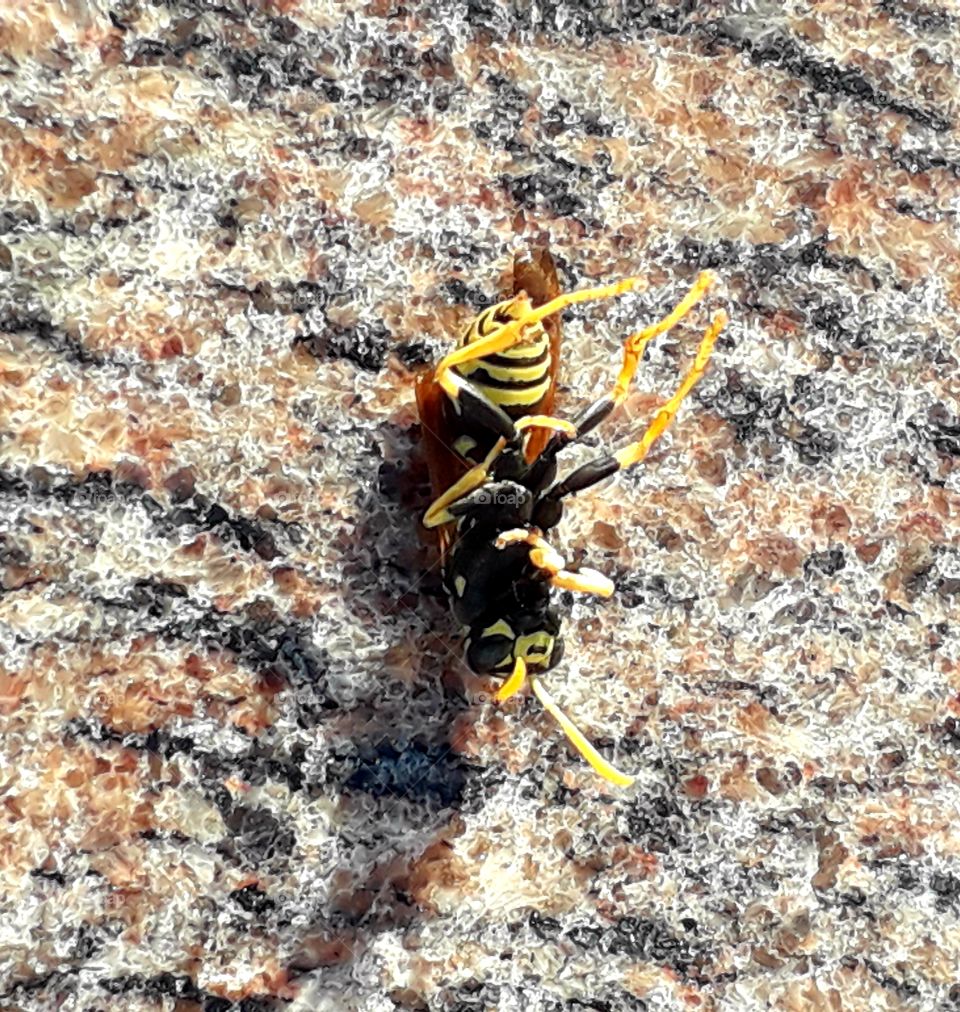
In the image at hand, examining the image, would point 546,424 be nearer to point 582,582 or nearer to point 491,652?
point 582,582

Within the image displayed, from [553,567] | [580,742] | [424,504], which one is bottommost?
[580,742]

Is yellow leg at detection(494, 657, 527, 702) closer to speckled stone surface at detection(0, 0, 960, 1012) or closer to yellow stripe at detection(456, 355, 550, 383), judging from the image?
speckled stone surface at detection(0, 0, 960, 1012)

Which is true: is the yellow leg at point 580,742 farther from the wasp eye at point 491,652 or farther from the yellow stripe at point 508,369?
the yellow stripe at point 508,369

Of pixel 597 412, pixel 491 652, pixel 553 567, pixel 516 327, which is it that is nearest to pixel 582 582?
pixel 553 567

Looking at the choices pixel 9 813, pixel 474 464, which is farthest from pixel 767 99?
pixel 9 813

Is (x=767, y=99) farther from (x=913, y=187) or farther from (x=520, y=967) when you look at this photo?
(x=520, y=967)
